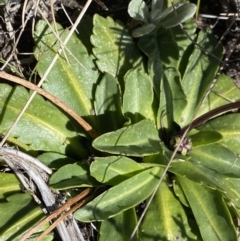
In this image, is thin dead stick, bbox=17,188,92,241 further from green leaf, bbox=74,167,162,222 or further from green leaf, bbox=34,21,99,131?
green leaf, bbox=34,21,99,131

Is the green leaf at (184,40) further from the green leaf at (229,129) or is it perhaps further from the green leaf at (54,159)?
the green leaf at (54,159)

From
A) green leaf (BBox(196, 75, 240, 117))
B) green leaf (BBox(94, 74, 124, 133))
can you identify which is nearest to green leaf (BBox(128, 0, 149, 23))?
green leaf (BBox(94, 74, 124, 133))

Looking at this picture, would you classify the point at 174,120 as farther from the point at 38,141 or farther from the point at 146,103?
the point at 38,141

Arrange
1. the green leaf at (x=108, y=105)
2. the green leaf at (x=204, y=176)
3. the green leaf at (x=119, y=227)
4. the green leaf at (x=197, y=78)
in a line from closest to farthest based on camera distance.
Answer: the green leaf at (x=204, y=176) < the green leaf at (x=119, y=227) < the green leaf at (x=108, y=105) < the green leaf at (x=197, y=78)

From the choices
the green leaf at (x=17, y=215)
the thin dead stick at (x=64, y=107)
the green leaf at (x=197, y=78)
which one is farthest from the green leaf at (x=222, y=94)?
the green leaf at (x=17, y=215)

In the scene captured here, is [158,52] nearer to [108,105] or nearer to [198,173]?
[108,105]

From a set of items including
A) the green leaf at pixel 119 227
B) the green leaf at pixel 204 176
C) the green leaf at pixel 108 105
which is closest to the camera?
the green leaf at pixel 204 176
